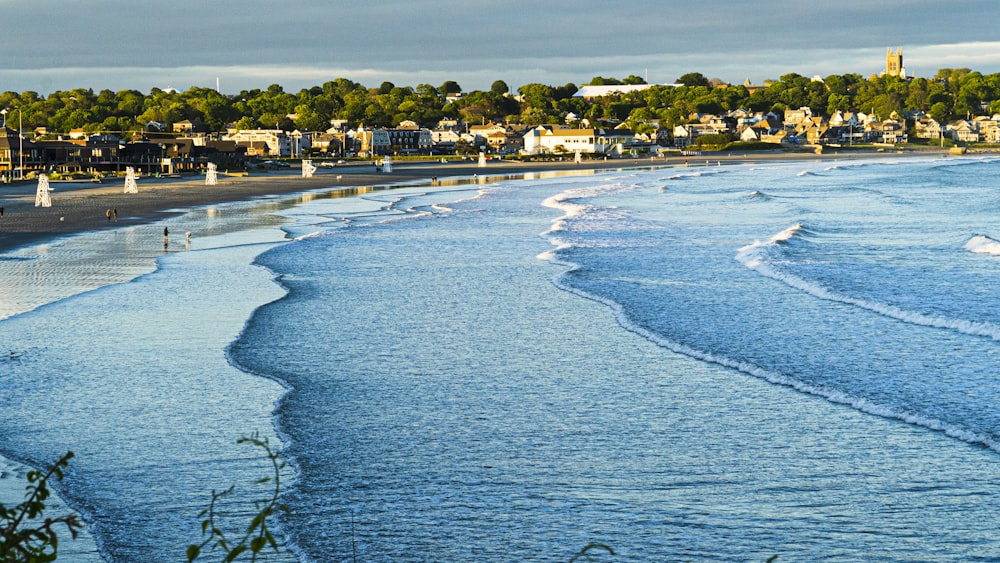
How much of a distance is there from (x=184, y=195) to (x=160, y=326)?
51338mm

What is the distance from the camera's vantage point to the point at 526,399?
44.6 ft

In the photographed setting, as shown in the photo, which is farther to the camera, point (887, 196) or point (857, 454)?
point (887, 196)

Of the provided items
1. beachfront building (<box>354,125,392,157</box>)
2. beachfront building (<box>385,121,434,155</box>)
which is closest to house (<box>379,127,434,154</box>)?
beachfront building (<box>385,121,434,155</box>)

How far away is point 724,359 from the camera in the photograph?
628 inches

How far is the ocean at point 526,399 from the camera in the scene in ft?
30.0

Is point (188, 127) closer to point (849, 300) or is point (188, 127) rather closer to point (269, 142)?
point (269, 142)

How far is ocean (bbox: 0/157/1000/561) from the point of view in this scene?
9133mm

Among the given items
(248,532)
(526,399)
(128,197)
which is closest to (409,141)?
(128,197)

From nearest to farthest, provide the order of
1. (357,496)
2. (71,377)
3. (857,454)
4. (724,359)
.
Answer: (357,496), (857,454), (71,377), (724,359)

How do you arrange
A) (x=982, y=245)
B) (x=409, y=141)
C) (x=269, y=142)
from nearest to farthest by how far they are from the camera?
(x=982, y=245), (x=269, y=142), (x=409, y=141)

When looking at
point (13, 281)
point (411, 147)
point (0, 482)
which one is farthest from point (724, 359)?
point (411, 147)

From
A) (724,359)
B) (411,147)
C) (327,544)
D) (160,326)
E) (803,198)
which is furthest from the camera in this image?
(411,147)

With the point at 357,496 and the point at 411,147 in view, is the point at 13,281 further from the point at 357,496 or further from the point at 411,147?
the point at 411,147

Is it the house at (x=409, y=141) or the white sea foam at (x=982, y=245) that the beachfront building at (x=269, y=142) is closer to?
the house at (x=409, y=141)
